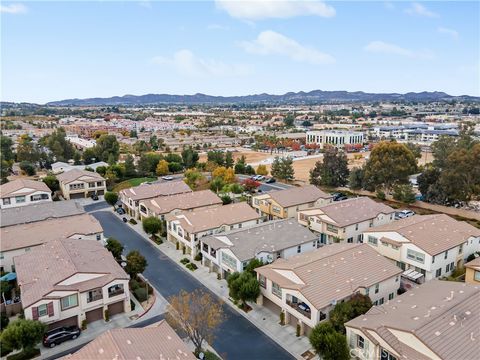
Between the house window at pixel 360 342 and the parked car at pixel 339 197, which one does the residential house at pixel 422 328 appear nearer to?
the house window at pixel 360 342

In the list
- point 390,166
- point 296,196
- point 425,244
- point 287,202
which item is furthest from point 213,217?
point 390,166

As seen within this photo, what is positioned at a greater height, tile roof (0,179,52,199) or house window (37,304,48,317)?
tile roof (0,179,52,199)

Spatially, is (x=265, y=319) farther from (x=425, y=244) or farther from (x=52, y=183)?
(x=52, y=183)

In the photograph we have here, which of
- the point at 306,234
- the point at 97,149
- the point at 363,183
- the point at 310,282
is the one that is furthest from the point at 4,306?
the point at 97,149

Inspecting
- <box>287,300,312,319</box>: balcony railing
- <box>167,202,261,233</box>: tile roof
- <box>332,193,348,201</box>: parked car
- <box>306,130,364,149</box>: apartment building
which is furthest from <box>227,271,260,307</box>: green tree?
<box>306,130,364,149</box>: apartment building

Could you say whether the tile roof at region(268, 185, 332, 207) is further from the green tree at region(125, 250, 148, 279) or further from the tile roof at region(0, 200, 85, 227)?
the tile roof at region(0, 200, 85, 227)

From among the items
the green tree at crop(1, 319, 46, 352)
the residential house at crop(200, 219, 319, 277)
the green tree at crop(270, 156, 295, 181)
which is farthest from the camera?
the green tree at crop(270, 156, 295, 181)
